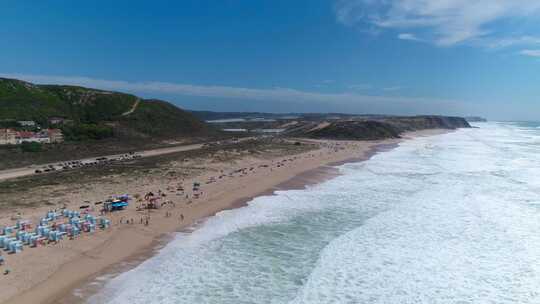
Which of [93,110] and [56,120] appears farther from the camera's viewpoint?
[93,110]

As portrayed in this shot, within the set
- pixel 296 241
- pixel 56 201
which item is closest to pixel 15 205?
pixel 56 201

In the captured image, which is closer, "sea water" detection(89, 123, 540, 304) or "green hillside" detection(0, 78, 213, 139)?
"sea water" detection(89, 123, 540, 304)

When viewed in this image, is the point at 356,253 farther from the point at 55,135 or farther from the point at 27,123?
the point at 27,123

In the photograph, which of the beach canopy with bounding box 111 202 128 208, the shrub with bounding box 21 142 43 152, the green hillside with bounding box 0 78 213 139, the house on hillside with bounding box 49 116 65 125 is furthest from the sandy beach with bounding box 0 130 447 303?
the house on hillside with bounding box 49 116 65 125

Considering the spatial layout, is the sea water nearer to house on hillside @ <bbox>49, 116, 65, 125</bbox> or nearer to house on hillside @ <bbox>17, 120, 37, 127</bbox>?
house on hillside @ <bbox>17, 120, 37, 127</bbox>

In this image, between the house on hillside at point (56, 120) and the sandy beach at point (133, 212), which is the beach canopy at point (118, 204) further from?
the house on hillside at point (56, 120)

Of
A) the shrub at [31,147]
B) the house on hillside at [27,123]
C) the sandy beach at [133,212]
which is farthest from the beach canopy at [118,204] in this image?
the house on hillside at [27,123]

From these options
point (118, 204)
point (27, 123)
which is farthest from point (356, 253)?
point (27, 123)
